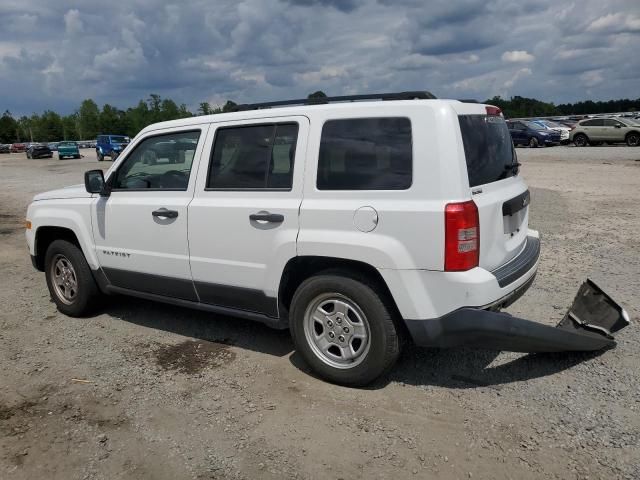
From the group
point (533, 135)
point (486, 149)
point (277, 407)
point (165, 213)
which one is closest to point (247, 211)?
point (165, 213)

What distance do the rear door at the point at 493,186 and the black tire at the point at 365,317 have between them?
0.73 m

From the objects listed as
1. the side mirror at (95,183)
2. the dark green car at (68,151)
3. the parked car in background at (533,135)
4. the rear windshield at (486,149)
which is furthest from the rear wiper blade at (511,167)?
the dark green car at (68,151)

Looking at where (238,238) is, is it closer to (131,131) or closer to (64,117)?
(131,131)

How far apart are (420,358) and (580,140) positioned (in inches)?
1230

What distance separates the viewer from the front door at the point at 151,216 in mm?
4477

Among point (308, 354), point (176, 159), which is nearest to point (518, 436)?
point (308, 354)

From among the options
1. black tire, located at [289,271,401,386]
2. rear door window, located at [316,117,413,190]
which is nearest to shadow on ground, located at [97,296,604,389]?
black tire, located at [289,271,401,386]

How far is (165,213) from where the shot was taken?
176 inches

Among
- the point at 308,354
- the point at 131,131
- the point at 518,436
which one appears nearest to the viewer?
the point at 518,436

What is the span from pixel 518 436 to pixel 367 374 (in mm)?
1023

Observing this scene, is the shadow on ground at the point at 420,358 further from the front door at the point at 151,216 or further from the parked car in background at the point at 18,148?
the parked car in background at the point at 18,148

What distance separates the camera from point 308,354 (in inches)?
157

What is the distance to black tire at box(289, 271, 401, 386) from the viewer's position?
3.58 metres

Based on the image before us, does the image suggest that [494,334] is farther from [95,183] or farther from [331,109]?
[95,183]
